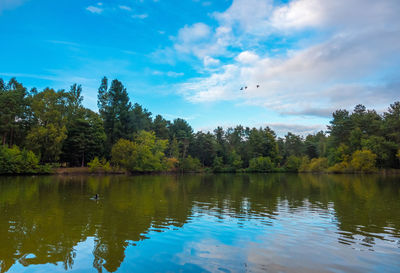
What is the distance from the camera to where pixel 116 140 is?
6744 centimetres

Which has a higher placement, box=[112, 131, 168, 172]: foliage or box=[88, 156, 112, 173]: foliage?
box=[112, 131, 168, 172]: foliage

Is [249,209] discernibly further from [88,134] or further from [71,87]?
[71,87]

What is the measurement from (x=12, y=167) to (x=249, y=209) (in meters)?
47.4

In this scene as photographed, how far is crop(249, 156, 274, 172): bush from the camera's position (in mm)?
91188

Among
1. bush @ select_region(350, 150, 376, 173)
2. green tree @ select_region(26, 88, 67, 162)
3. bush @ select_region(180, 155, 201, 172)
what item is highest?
green tree @ select_region(26, 88, 67, 162)

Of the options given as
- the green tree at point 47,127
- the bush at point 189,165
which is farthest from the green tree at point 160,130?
the green tree at point 47,127

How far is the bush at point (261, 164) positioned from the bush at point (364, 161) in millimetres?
30728

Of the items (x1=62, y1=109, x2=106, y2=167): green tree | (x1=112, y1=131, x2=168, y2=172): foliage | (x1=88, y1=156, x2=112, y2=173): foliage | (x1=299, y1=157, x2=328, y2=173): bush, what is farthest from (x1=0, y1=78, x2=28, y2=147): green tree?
(x1=299, y1=157, x2=328, y2=173): bush

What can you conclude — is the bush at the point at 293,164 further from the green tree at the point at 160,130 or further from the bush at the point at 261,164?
the green tree at the point at 160,130

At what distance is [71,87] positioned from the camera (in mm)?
68438

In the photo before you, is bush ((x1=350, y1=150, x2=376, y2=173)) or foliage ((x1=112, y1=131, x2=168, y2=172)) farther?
foliage ((x1=112, y1=131, x2=168, y2=172))

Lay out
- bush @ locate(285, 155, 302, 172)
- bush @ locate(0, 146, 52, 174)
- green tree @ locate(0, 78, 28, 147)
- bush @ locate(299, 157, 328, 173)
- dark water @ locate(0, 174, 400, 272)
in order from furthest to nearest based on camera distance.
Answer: bush @ locate(285, 155, 302, 172) < bush @ locate(299, 157, 328, 173) < green tree @ locate(0, 78, 28, 147) < bush @ locate(0, 146, 52, 174) < dark water @ locate(0, 174, 400, 272)

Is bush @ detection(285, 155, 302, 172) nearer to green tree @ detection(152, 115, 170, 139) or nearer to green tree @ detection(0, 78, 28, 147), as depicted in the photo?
green tree @ detection(152, 115, 170, 139)

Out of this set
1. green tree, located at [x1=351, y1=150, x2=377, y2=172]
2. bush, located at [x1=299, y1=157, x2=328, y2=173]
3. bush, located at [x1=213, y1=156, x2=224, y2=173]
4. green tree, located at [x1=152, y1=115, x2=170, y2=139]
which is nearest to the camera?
green tree, located at [x1=351, y1=150, x2=377, y2=172]
